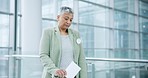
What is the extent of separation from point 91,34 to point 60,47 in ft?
28.5

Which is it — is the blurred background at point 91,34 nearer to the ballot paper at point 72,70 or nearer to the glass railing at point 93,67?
the glass railing at point 93,67

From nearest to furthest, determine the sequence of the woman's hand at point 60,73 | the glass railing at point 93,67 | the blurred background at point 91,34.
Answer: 1. the woman's hand at point 60,73
2. the glass railing at point 93,67
3. the blurred background at point 91,34

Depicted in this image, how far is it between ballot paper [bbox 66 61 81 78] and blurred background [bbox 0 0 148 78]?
1.30 metres

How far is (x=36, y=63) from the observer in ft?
14.3

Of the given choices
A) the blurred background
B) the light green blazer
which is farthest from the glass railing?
the light green blazer

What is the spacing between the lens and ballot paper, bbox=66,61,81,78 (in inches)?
70.8

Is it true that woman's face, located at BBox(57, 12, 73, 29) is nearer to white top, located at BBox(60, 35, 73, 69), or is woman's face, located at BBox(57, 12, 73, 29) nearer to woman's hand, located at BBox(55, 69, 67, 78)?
white top, located at BBox(60, 35, 73, 69)

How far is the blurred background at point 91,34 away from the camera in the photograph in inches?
148

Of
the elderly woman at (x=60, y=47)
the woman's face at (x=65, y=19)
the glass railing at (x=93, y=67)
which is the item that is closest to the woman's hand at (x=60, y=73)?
the elderly woman at (x=60, y=47)

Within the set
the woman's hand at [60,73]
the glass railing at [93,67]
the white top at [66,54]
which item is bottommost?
the glass railing at [93,67]

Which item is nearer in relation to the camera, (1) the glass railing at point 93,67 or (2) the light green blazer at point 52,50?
(2) the light green blazer at point 52,50

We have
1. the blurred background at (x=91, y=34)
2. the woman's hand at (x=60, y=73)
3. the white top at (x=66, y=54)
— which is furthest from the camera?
the blurred background at (x=91, y=34)

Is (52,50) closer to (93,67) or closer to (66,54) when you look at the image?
(66,54)

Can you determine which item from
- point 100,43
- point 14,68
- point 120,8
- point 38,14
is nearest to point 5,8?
point 38,14
